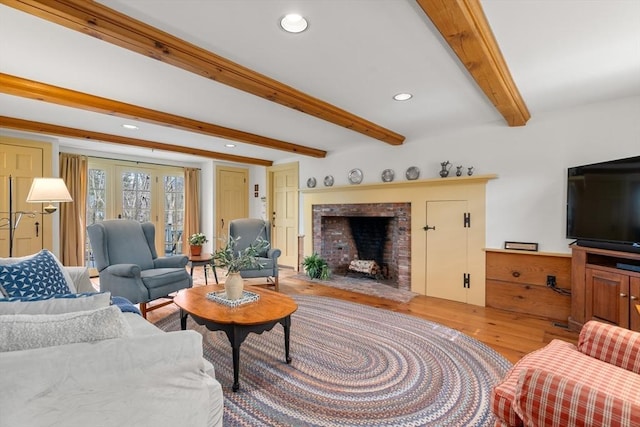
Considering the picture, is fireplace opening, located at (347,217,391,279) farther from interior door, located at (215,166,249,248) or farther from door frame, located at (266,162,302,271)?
interior door, located at (215,166,249,248)

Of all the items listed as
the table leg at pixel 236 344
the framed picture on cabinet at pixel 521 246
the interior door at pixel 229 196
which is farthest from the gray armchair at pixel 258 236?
the framed picture on cabinet at pixel 521 246

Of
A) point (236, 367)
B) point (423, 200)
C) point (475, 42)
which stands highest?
point (475, 42)

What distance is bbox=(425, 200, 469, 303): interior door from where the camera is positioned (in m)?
3.86

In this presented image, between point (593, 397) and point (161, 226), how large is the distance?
6.37 metres

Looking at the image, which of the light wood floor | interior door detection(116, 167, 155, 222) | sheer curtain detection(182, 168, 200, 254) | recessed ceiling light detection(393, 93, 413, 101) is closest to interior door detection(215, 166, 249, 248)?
sheer curtain detection(182, 168, 200, 254)

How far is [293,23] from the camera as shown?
1689mm

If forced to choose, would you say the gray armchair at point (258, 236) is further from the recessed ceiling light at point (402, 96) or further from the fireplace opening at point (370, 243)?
the recessed ceiling light at point (402, 96)

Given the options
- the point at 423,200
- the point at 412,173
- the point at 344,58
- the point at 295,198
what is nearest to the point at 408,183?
the point at 412,173

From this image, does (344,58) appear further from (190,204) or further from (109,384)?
(190,204)

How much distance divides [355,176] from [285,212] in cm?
184

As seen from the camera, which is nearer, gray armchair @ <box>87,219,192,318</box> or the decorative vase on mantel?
the decorative vase on mantel

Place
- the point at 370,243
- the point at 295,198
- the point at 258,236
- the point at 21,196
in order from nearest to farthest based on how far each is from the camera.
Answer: the point at 21,196 → the point at 258,236 → the point at 370,243 → the point at 295,198

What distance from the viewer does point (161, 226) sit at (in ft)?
19.7

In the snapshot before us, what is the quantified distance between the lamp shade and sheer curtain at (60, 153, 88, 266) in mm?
2118
